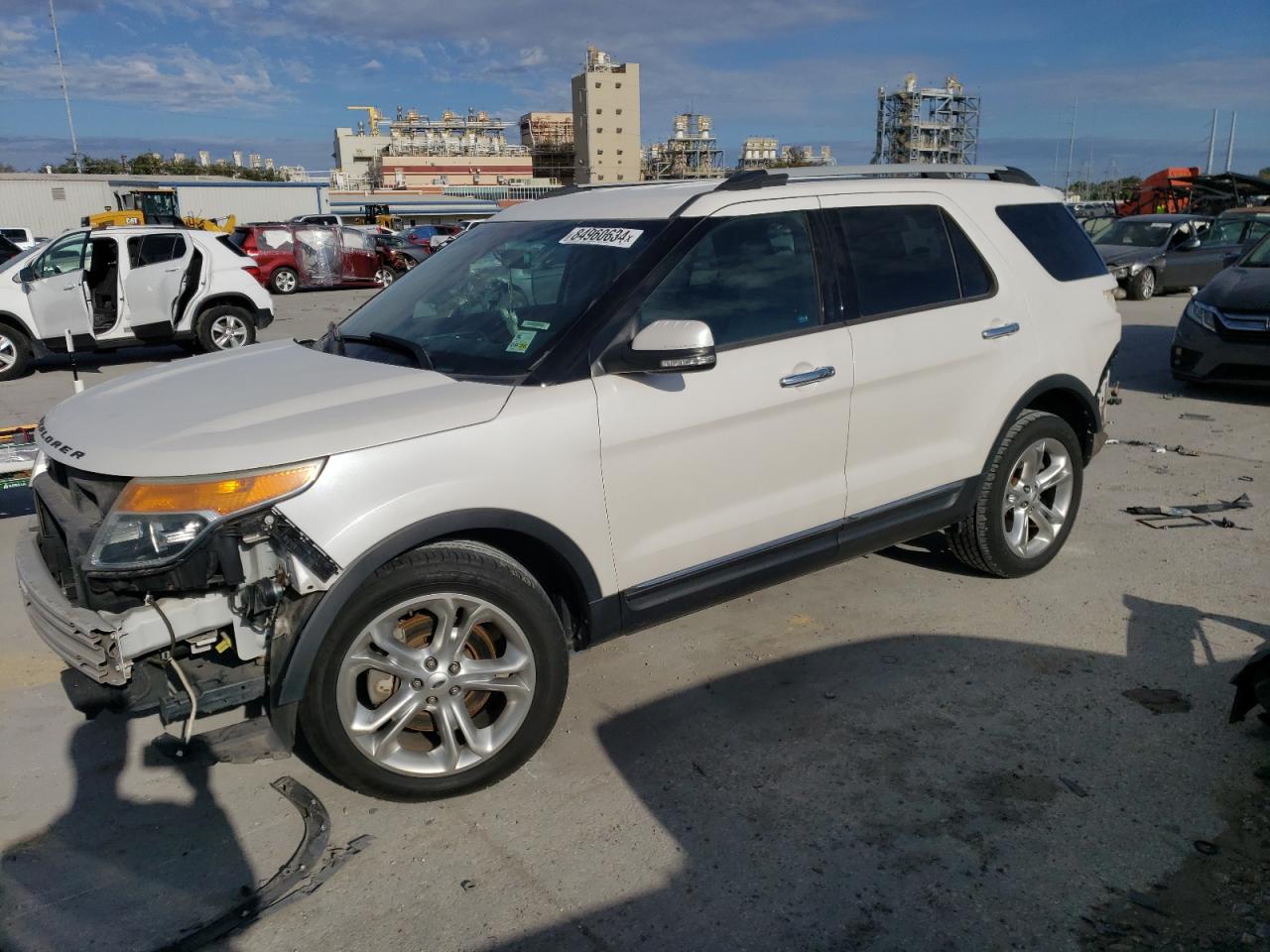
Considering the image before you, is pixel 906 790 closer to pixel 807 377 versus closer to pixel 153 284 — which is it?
pixel 807 377

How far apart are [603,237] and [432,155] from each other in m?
115

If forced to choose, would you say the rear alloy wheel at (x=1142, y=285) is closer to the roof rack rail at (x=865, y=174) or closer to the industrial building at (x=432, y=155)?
Result: the roof rack rail at (x=865, y=174)

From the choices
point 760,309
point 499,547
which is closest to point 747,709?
point 499,547

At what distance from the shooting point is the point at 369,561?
2736 millimetres

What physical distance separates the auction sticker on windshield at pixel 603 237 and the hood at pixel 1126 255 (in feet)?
51.4

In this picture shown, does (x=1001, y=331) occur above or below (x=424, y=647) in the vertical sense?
above

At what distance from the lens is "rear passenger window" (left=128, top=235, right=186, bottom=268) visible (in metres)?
12.5

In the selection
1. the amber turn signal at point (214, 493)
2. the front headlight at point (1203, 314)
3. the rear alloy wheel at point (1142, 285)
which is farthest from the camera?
the rear alloy wheel at point (1142, 285)

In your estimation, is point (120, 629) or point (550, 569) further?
point (550, 569)

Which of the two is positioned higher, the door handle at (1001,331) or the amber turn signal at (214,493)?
the door handle at (1001,331)

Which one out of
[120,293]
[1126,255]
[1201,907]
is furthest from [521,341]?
[1126,255]

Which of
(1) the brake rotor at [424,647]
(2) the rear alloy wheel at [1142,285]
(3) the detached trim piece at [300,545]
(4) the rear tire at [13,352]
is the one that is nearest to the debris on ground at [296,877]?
(1) the brake rotor at [424,647]

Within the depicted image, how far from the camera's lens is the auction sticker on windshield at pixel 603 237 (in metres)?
3.52

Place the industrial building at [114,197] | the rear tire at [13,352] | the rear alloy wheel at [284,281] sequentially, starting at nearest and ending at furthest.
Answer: the rear tire at [13,352] → the rear alloy wheel at [284,281] → the industrial building at [114,197]
